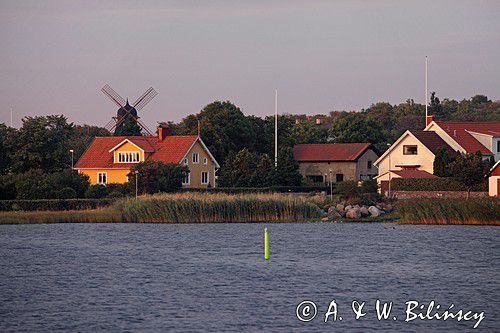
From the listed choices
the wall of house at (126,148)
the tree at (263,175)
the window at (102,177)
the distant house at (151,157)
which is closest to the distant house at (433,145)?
the tree at (263,175)

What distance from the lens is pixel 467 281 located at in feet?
130

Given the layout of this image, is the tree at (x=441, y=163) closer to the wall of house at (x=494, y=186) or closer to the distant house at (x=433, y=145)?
the distant house at (x=433, y=145)

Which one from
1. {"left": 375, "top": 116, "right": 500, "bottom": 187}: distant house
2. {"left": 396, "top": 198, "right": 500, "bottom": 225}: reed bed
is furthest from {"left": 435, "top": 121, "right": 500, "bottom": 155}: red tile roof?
{"left": 396, "top": 198, "right": 500, "bottom": 225}: reed bed

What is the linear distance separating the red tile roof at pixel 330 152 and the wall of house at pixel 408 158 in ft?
35.3

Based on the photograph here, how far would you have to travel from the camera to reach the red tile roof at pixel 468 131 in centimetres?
10888

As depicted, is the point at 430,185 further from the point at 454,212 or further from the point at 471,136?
the point at 454,212

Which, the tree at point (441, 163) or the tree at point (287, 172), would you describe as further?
the tree at point (287, 172)

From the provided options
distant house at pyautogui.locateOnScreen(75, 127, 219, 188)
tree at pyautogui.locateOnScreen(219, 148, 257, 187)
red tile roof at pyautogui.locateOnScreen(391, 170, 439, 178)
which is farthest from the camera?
distant house at pyautogui.locateOnScreen(75, 127, 219, 188)

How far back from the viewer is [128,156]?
111312 mm

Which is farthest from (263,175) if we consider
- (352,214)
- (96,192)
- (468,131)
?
(352,214)

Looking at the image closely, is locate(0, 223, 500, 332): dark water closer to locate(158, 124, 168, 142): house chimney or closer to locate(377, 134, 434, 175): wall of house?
locate(377, 134, 434, 175): wall of house

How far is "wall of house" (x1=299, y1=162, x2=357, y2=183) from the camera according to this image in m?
125

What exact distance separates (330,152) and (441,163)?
2716cm

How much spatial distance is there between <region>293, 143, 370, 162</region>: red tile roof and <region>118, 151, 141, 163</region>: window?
25.3 m
